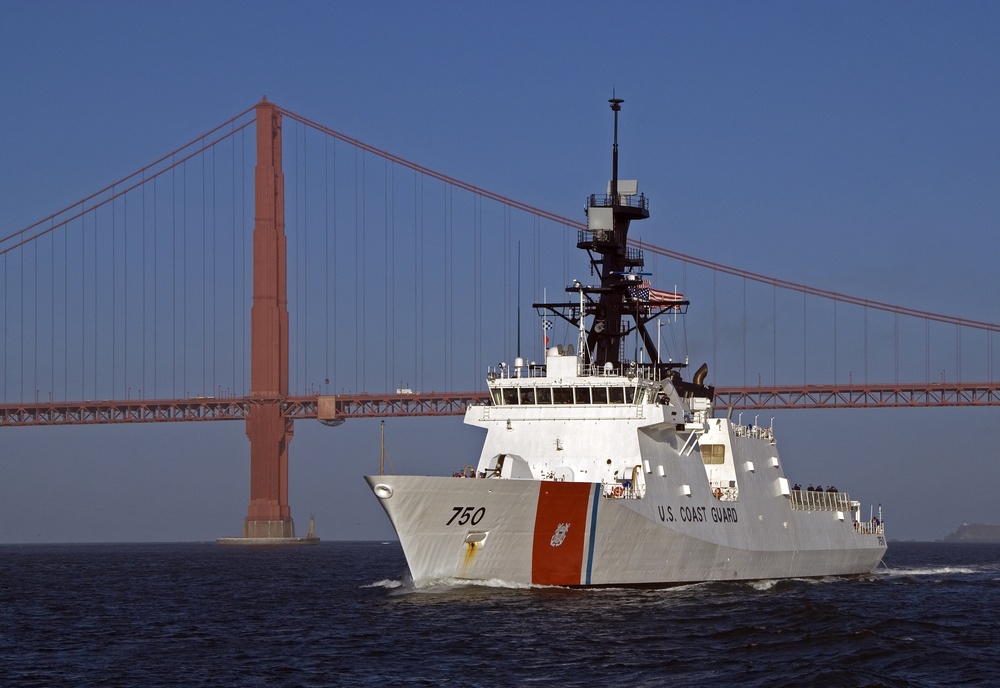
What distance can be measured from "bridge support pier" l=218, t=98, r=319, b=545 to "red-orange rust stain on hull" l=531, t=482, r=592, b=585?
58012 mm

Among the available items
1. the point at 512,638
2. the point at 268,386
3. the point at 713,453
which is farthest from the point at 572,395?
the point at 268,386

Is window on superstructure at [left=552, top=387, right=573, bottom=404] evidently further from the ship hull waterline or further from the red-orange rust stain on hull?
the red-orange rust stain on hull

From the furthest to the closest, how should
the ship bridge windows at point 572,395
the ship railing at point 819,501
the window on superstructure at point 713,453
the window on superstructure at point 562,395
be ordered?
the ship railing at point 819,501
the window on superstructure at point 713,453
the window on superstructure at point 562,395
the ship bridge windows at point 572,395

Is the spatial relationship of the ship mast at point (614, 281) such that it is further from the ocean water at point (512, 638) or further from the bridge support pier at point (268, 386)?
the bridge support pier at point (268, 386)

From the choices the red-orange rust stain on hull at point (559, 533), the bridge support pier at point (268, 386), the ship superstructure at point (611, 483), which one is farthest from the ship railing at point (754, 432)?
the bridge support pier at point (268, 386)

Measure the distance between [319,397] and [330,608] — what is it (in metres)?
54.9

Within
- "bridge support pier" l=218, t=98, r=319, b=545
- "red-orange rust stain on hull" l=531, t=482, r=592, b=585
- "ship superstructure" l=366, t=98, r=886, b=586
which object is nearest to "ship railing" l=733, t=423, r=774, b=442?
"ship superstructure" l=366, t=98, r=886, b=586

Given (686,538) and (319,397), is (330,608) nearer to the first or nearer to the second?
(686,538)

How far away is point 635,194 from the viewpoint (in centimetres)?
3903

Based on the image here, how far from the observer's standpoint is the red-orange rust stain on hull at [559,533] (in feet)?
94.7

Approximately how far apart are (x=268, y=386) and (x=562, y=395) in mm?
56262

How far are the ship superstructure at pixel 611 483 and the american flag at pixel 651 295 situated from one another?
4cm

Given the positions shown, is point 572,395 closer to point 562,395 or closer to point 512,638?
point 562,395

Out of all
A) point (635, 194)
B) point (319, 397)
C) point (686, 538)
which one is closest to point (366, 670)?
point (686, 538)
